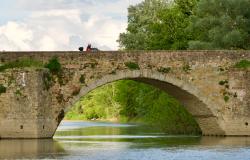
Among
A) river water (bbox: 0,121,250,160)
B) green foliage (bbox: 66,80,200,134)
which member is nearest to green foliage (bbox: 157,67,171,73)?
river water (bbox: 0,121,250,160)

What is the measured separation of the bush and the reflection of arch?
1.55 m

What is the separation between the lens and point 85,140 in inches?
1834

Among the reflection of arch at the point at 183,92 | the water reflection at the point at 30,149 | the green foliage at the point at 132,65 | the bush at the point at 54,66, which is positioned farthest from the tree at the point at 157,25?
the water reflection at the point at 30,149

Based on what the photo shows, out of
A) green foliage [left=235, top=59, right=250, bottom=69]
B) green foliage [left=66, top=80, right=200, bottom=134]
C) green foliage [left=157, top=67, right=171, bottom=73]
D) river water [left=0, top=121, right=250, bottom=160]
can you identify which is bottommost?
river water [left=0, top=121, right=250, bottom=160]

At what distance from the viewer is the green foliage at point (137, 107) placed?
52500 mm

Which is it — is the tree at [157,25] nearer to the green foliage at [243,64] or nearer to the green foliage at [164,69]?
the green foliage at [243,64]

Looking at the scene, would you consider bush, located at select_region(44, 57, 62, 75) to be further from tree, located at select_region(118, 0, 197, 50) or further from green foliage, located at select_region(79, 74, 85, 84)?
tree, located at select_region(118, 0, 197, 50)

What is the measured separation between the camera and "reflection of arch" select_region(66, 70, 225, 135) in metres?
44.8

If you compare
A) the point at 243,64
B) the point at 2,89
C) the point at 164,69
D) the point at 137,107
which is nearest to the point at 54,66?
the point at 2,89

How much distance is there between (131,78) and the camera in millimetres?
45906

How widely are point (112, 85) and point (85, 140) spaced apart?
4941 centimetres

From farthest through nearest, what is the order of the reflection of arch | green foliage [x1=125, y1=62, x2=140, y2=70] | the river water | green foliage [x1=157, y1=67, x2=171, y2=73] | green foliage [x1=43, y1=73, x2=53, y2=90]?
green foliage [x1=157, y1=67, x2=171, y2=73]
green foliage [x1=125, y1=62, x2=140, y2=70]
the reflection of arch
green foliage [x1=43, y1=73, x2=53, y2=90]
the river water

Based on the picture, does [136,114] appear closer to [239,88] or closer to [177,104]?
[177,104]

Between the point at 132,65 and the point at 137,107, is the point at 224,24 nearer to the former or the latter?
the point at 132,65
